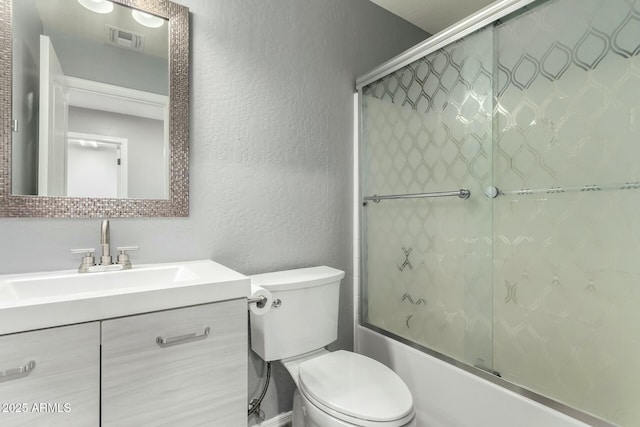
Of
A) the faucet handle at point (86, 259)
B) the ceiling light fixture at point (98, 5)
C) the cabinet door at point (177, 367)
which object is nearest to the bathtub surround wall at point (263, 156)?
the faucet handle at point (86, 259)

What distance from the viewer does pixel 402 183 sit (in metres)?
1.66

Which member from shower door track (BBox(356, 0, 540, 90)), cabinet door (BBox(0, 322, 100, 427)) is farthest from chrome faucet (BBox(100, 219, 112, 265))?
shower door track (BBox(356, 0, 540, 90))

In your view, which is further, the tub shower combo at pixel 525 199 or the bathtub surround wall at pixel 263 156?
the bathtub surround wall at pixel 263 156

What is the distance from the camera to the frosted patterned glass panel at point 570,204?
3.26ft

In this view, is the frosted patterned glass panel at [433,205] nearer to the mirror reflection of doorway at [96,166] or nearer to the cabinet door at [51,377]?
the mirror reflection of doorway at [96,166]

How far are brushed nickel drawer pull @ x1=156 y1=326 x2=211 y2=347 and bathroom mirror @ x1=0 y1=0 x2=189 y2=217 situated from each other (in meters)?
0.57

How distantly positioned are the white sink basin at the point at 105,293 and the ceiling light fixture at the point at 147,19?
0.95m

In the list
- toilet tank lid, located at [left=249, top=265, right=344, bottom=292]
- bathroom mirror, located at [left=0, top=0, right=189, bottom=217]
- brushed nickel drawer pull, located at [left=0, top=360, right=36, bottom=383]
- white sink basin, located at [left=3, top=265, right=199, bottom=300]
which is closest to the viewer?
brushed nickel drawer pull, located at [left=0, top=360, right=36, bottom=383]

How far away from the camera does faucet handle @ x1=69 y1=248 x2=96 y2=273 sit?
1050mm

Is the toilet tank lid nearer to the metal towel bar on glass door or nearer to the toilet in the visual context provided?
the toilet

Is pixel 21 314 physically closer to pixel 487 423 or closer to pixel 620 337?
pixel 487 423

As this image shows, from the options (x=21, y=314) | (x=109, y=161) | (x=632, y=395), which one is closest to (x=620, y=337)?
(x=632, y=395)

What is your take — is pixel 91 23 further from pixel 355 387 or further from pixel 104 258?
pixel 355 387

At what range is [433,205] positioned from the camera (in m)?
1.52
